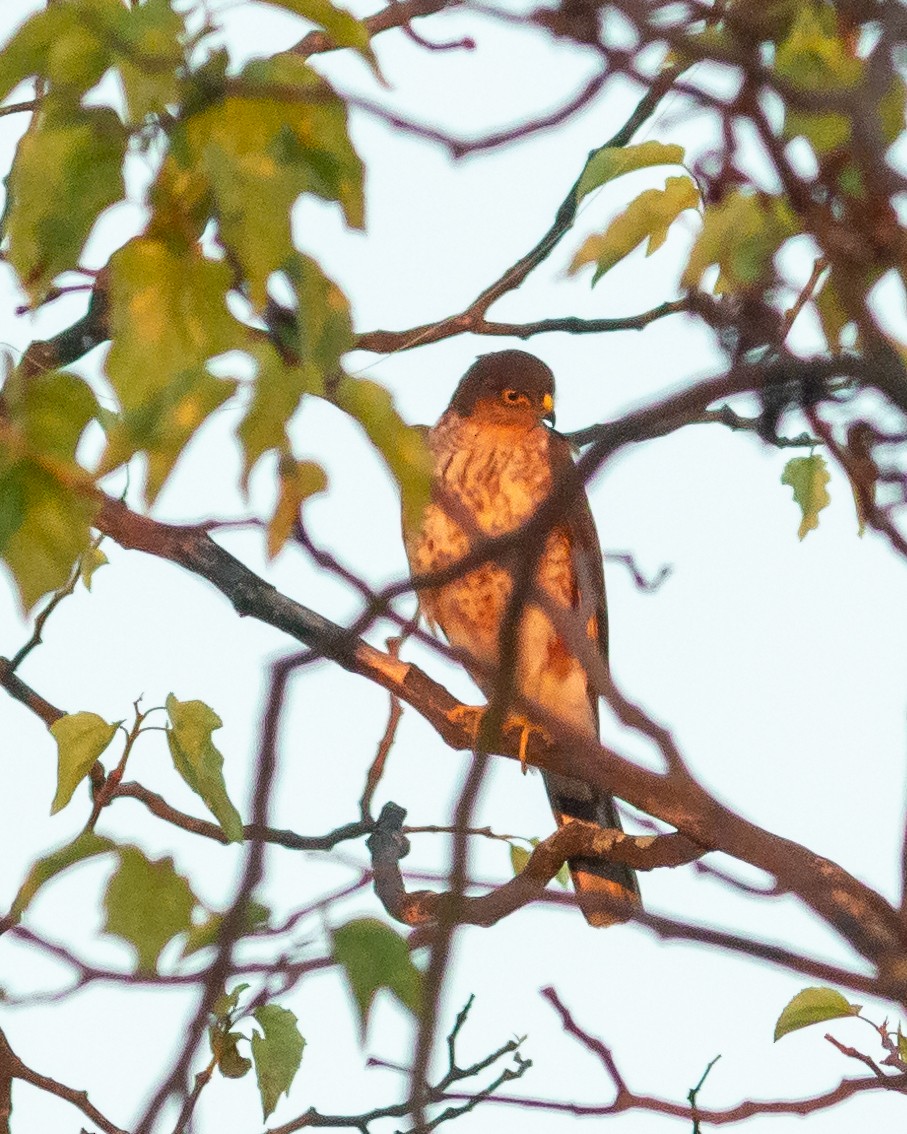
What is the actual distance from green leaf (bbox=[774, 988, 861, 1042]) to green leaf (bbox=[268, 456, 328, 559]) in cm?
212

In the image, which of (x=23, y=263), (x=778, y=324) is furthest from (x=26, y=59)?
(x=778, y=324)

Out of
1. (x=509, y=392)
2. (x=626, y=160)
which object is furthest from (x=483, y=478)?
(x=626, y=160)

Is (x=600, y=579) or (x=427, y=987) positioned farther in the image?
(x=600, y=579)

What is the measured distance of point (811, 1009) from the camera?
3.56 m

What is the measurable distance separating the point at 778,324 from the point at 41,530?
2.89ft

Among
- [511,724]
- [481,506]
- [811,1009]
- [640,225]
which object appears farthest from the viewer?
[481,506]

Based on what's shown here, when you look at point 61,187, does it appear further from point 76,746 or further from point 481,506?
point 481,506

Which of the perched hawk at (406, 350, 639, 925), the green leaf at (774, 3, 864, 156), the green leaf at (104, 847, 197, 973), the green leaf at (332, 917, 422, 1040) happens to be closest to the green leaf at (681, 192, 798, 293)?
the green leaf at (774, 3, 864, 156)

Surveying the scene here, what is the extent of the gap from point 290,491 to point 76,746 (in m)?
1.69

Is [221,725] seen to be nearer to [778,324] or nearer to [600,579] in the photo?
[778,324]

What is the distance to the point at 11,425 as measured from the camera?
2.03 meters

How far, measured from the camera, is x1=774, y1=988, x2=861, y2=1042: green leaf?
3.54 m

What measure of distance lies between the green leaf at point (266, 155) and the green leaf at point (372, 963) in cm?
→ 81

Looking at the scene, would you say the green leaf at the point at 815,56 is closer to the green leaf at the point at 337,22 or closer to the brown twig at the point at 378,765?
the green leaf at the point at 337,22
